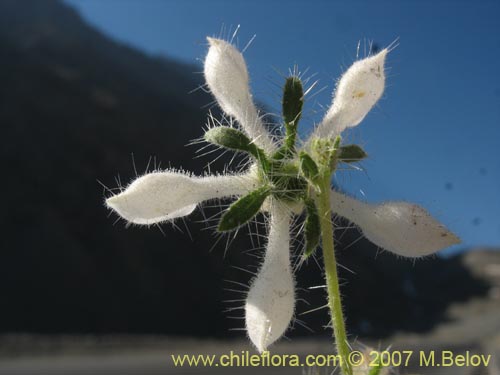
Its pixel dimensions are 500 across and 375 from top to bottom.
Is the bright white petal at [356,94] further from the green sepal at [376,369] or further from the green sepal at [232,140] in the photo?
the green sepal at [376,369]

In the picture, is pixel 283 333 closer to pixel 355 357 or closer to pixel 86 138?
pixel 355 357

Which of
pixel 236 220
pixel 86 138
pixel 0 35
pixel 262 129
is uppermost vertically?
pixel 0 35

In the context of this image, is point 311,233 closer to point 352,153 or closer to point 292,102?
point 352,153

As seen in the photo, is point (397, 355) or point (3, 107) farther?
point (3, 107)

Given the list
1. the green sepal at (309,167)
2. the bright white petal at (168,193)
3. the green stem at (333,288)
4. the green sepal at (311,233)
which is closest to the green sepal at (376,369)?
the green stem at (333,288)

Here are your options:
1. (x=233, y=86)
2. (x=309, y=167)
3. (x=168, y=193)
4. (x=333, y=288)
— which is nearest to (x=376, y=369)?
(x=333, y=288)

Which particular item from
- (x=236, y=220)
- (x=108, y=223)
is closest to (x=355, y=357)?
(x=236, y=220)
